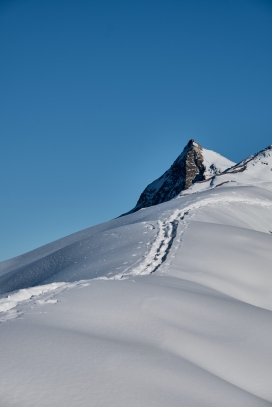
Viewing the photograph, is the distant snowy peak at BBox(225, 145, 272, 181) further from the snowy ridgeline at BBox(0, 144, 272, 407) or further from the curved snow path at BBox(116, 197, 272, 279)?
the snowy ridgeline at BBox(0, 144, 272, 407)

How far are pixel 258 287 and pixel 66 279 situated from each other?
3344mm

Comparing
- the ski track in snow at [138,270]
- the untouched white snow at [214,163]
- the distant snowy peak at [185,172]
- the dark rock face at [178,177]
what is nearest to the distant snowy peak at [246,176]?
the ski track in snow at [138,270]

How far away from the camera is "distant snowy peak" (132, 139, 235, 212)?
75.8m

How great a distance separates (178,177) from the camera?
270ft

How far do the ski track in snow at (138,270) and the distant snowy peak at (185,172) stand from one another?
200 feet

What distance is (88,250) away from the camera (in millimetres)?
9578

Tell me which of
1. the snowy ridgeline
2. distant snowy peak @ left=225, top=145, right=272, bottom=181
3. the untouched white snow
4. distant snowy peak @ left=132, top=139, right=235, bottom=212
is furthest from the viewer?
distant snowy peak @ left=132, top=139, right=235, bottom=212

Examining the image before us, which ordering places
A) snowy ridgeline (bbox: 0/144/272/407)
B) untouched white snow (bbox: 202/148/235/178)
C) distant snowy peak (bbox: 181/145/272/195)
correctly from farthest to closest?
untouched white snow (bbox: 202/148/235/178), distant snowy peak (bbox: 181/145/272/195), snowy ridgeline (bbox: 0/144/272/407)

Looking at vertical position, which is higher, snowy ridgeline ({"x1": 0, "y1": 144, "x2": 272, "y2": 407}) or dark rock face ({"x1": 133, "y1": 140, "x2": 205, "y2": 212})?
dark rock face ({"x1": 133, "y1": 140, "x2": 205, "y2": 212})

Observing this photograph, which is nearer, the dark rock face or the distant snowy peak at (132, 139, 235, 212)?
the distant snowy peak at (132, 139, 235, 212)

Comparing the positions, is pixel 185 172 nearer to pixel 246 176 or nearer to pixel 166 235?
pixel 246 176

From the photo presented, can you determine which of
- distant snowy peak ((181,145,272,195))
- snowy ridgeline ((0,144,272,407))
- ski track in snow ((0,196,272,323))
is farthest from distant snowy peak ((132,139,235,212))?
snowy ridgeline ((0,144,272,407))

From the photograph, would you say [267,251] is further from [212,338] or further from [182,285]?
[212,338]

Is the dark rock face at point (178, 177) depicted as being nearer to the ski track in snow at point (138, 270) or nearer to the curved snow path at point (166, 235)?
the curved snow path at point (166, 235)
